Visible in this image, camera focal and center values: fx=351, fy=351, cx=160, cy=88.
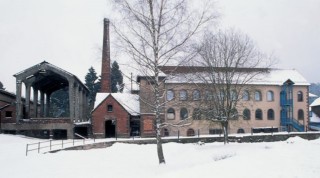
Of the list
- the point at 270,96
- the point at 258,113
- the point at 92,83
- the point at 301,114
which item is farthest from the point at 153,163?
the point at 92,83

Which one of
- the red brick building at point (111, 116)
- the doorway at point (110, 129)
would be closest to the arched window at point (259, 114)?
Result: the red brick building at point (111, 116)

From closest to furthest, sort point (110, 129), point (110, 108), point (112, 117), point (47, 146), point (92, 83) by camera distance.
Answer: point (47, 146) → point (112, 117) → point (110, 108) → point (110, 129) → point (92, 83)

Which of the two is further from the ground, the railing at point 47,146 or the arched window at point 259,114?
the arched window at point 259,114

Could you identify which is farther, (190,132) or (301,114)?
(301,114)

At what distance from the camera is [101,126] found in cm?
3925

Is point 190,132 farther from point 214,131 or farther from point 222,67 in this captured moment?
point 222,67

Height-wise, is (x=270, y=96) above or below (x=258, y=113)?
→ above

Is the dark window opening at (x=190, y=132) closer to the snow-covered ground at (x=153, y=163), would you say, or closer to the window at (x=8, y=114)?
the snow-covered ground at (x=153, y=163)

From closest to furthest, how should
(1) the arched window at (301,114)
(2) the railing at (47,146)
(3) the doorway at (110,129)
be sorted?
(2) the railing at (47,146) < (3) the doorway at (110,129) < (1) the arched window at (301,114)

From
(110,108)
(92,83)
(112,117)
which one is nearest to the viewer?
(112,117)

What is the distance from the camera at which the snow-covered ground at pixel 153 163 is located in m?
12.2

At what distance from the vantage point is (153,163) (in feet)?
68.5

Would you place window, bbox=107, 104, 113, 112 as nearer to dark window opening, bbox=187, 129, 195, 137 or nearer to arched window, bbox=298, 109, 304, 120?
dark window opening, bbox=187, 129, 195, 137

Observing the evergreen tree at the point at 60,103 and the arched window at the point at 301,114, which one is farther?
the evergreen tree at the point at 60,103
